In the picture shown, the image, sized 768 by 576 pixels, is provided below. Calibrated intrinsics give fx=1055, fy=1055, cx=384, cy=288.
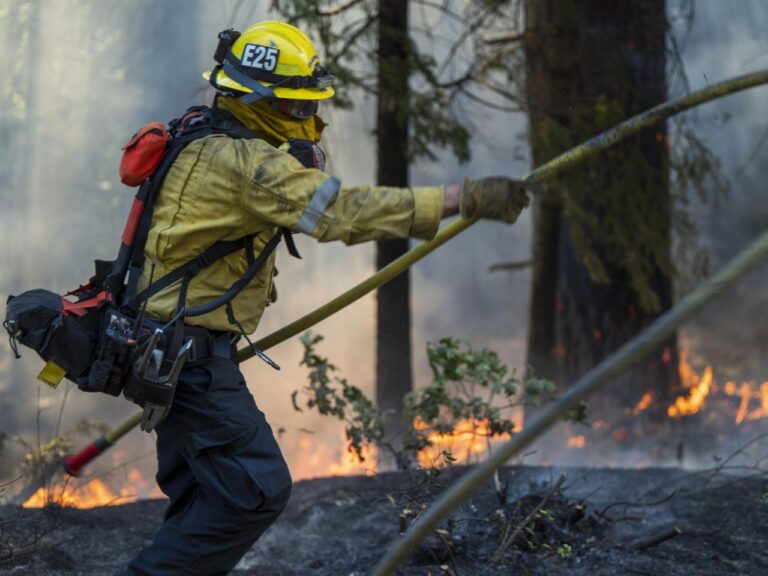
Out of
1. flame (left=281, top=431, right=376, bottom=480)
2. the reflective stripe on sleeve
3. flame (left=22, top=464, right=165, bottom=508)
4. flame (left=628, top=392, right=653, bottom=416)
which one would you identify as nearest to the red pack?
the reflective stripe on sleeve

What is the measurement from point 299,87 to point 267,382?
8043 mm

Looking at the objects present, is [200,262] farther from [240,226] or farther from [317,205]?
[317,205]

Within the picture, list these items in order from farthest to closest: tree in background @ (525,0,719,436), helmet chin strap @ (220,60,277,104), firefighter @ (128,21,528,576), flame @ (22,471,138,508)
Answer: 1. tree in background @ (525,0,719,436)
2. flame @ (22,471,138,508)
3. helmet chin strap @ (220,60,277,104)
4. firefighter @ (128,21,528,576)

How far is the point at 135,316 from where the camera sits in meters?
3.87

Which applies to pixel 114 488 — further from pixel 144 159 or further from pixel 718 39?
pixel 718 39

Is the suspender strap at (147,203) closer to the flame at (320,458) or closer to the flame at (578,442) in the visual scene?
the flame at (320,458)

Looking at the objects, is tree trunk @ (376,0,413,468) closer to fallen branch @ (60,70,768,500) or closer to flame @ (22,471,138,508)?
flame @ (22,471,138,508)

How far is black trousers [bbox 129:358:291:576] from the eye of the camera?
376cm

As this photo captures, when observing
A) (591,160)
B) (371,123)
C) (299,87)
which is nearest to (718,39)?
(371,123)

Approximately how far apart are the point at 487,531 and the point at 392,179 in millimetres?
4031

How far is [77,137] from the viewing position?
10.6 m

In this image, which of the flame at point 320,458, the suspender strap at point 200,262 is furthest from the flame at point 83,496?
the suspender strap at point 200,262

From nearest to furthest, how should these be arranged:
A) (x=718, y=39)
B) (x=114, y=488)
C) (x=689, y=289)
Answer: (x=114, y=488)
(x=689, y=289)
(x=718, y=39)

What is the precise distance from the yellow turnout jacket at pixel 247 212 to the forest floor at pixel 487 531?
3.96 feet
